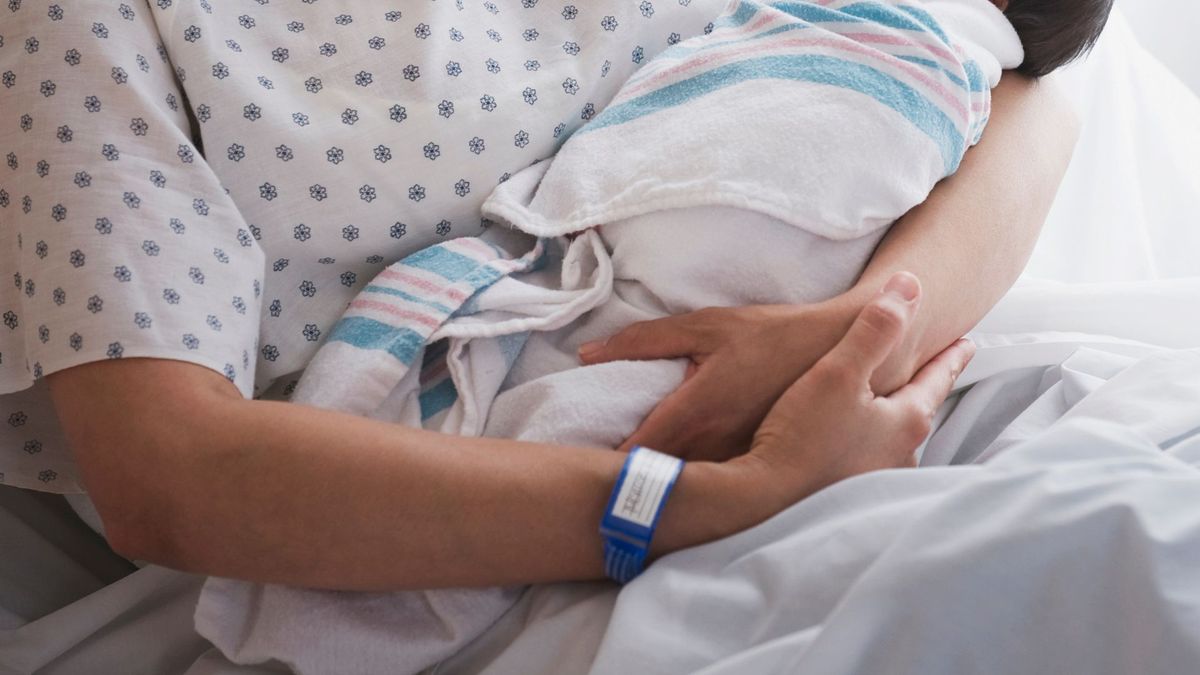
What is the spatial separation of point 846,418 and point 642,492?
17 cm

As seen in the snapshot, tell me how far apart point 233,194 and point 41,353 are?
0.63 feet

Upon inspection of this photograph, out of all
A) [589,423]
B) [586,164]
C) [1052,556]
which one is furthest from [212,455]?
[1052,556]

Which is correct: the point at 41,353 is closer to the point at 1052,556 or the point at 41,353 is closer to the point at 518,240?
the point at 518,240

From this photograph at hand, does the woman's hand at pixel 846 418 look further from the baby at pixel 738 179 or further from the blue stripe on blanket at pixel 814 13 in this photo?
the blue stripe on blanket at pixel 814 13

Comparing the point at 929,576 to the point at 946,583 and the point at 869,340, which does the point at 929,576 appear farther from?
the point at 869,340

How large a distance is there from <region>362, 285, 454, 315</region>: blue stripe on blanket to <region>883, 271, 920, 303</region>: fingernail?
0.35 meters

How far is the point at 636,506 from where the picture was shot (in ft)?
2.11

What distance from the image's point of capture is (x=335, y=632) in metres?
0.68

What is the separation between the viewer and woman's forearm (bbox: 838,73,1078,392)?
2.70 ft

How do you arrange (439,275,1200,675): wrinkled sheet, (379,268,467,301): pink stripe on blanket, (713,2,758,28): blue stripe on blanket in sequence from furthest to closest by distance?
(713,2,758,28): blue stripe on blanket
(379,268,467,301): pink stripe on blanket
(439,275,1200,675): wrinkled sheet

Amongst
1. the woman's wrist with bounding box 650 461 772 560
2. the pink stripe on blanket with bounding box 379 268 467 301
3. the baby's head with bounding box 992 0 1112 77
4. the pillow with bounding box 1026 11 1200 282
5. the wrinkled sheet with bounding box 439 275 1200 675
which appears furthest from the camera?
the pillow with bounding box 1026 11 1200 282

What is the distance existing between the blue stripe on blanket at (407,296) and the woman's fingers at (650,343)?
12cm

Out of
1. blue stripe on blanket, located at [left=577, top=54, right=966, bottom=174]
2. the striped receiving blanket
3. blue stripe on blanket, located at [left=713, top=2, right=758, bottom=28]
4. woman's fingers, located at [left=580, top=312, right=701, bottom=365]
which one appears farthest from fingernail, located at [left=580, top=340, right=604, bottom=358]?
blue stripe on blanket, located at [left=713, top=2, right=758, bottom=28]

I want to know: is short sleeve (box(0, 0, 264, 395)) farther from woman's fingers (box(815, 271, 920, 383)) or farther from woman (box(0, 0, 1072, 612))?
woman's fingers (box(815, 271, 920, 383))
